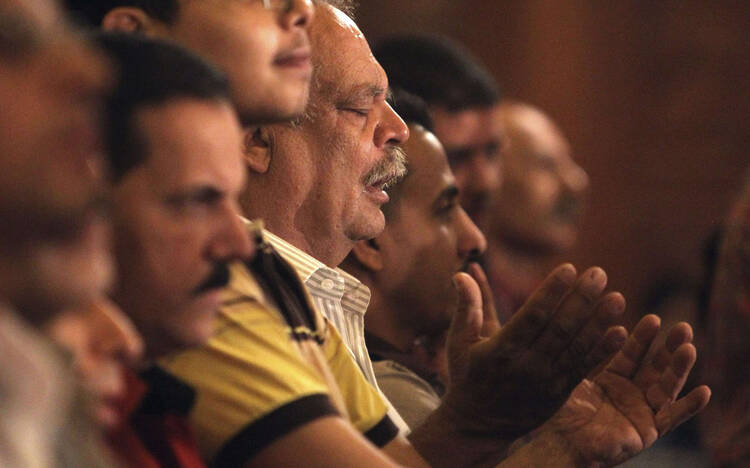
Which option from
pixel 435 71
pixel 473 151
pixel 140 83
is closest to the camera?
pixel 140 83

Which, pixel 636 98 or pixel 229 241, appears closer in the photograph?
pixel 229 241

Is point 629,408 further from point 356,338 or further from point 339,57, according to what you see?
point 339,57

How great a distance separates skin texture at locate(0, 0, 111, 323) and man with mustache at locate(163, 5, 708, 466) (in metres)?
0.35

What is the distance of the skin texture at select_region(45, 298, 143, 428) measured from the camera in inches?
36.8

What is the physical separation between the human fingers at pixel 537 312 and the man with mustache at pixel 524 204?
2.02 meters

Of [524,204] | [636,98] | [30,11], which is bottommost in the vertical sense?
[636,98]

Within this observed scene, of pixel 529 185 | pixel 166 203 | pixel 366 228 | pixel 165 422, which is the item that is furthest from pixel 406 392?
pixel 529 185

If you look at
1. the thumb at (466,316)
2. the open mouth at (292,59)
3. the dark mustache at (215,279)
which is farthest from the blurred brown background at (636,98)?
the dark mustache at (215,279)

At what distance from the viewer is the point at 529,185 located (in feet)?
12.4

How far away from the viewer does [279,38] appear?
1415 mm

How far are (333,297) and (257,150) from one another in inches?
9.5

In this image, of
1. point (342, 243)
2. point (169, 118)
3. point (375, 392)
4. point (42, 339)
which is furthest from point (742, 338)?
point (42, 339)

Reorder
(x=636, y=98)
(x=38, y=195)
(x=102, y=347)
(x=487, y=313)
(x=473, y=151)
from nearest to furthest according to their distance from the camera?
(x=38, y=195), (x=102, y=347), (x=487, y=313), (x=473, y=151), (x=636, y=98)

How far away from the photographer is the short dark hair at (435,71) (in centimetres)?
280
